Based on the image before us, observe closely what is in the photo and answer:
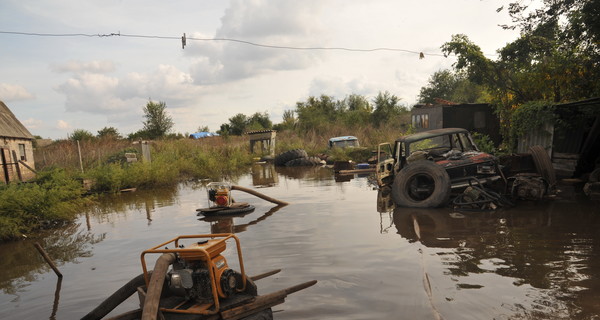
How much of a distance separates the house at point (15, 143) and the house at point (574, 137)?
21325mm

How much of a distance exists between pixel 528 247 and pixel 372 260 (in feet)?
7.89

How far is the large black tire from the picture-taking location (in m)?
8.83

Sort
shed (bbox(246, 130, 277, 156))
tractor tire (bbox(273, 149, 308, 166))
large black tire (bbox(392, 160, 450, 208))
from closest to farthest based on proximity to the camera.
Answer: large black tire (bbox(392, 160, 450, 208)), tractor tire (bbox(273, 149, 308, 166)), shed (bbox(246, 130, 277, 156))

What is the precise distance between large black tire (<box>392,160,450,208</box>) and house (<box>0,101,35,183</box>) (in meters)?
17.2

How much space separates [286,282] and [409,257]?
1.98 meters

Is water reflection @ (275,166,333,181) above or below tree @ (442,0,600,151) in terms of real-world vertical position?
below

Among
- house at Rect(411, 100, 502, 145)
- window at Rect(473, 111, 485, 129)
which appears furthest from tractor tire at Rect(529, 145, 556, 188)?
window at Rect(473, 111, 485, 129)

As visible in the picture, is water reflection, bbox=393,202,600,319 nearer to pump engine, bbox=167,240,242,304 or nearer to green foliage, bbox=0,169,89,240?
pump engine, bbox=167,240,242,304

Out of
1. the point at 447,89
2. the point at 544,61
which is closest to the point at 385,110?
the point at 447,89

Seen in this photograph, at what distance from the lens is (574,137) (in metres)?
11.5

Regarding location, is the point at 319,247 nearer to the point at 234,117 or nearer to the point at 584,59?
the point at 584,59

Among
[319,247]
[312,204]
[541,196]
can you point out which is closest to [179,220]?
[312,204]

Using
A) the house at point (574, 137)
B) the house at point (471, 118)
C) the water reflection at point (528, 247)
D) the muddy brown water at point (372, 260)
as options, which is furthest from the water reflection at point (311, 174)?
the water reflection at point (528, 247)

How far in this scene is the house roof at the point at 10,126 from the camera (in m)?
19.5
